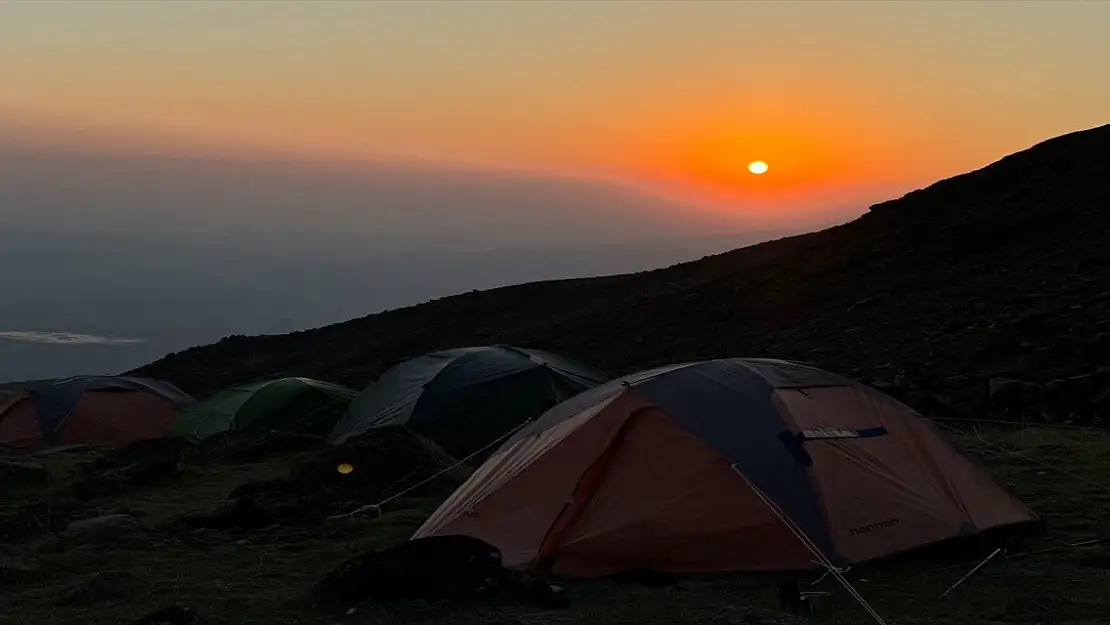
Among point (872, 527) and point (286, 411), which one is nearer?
point (872, 527)

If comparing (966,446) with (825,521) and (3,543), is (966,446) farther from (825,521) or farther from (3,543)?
(3,543)

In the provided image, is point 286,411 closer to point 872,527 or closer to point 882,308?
point 872,527

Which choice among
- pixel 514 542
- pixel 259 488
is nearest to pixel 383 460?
pixel 259 488

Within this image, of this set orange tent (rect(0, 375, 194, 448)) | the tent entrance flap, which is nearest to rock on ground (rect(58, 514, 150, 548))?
the tent entrance flap

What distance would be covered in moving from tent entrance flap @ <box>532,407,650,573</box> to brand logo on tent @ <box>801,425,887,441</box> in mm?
1223

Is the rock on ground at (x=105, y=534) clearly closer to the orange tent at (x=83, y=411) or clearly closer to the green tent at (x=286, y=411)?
the green tent at (x=286, y=411)

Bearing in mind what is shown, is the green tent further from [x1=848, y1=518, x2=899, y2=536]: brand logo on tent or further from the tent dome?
[x1=848, y1=518, x2=899, y2=536]: brand logo on tent

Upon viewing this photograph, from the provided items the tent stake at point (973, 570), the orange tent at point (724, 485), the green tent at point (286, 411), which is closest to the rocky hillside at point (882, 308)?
the orange tent at point (724, 485)

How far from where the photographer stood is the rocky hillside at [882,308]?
1783 cm

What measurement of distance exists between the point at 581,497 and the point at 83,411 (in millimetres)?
14388

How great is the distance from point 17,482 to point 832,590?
11.0 m

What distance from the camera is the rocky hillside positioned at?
17.8m

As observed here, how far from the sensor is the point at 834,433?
24.7ft

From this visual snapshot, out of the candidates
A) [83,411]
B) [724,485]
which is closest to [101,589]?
[724,485]
